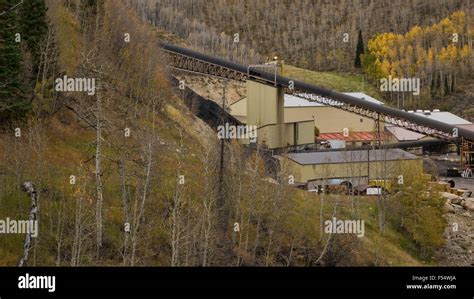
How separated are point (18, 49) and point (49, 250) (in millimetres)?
12522

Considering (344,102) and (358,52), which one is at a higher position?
(358,52)

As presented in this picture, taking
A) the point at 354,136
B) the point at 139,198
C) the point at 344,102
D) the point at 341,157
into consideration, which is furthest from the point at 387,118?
the point at 139,198

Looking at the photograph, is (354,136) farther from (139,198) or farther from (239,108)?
(139,198)

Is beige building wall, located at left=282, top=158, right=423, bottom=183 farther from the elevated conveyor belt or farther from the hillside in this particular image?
the elevated conveyor belt

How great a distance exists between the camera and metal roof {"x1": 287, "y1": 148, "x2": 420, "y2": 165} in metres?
42.0

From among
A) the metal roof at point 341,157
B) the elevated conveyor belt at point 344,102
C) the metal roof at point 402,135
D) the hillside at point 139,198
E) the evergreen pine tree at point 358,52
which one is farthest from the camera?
the evergreen pine tree at point 358,52

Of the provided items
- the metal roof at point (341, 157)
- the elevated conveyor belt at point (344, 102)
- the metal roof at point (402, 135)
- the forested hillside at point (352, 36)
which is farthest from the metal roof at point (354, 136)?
the forested hillside at point (352, 36)

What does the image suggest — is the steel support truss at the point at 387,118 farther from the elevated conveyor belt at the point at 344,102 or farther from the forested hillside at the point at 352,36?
the forested hillside at the point at 352,36

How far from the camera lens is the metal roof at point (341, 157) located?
42.0 metres

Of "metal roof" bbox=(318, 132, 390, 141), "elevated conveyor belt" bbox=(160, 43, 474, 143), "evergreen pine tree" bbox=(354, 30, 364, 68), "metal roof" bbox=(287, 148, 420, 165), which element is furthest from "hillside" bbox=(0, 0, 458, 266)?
"evergreen pine tree" bbox=(354, 30, 364, 68)

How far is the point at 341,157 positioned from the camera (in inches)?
1716

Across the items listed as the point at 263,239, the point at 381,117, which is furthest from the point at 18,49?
the point at 381,117

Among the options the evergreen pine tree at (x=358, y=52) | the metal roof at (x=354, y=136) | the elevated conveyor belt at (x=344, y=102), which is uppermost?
the evergreen pine tree at (x=358, y=52)

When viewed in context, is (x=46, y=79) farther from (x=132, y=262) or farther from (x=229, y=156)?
(x=132, y=262)
